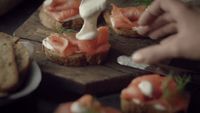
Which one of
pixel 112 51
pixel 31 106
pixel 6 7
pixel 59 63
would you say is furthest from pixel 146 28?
pixel 6 7

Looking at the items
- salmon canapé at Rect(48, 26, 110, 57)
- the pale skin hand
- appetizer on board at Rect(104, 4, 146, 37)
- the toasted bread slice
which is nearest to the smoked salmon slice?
salmon canapé at Rect(48, 26, 110, 57)

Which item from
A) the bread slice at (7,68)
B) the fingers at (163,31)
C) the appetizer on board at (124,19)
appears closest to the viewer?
the bread slice at (7,68)

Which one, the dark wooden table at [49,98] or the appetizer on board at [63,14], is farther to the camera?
the appetizer on board at [63,14]

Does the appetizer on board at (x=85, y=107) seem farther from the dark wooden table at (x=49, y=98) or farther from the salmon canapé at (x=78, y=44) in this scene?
the salmon canapé at (x=78, y=44)

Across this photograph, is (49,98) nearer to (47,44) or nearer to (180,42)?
(47,44)

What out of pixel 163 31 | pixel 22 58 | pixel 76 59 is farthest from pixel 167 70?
pixel 22 58

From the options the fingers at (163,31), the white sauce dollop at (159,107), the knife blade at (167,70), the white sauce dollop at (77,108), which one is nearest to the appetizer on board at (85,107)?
the white sauce dollop at (77,108)

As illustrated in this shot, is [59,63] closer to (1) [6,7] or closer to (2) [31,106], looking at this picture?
(2) [31,106]

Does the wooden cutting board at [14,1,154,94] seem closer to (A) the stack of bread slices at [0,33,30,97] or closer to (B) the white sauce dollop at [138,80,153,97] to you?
(A) the stack of bread slices at [0,33,30,97]
